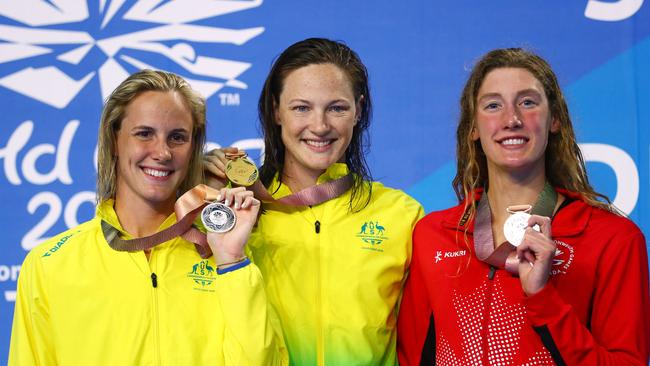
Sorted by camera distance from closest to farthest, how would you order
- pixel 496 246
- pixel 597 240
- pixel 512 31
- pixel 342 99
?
pixel 597 240 < pixel 496 246 < pixel 342 99 < pixel 512 31

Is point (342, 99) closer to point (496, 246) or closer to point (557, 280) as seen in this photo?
point (496, 246)

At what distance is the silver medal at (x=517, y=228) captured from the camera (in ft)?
6.63

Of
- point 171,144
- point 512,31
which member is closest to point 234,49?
point 512,31

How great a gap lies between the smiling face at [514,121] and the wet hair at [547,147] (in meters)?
0.03

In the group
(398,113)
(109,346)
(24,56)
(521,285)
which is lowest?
(109,346)

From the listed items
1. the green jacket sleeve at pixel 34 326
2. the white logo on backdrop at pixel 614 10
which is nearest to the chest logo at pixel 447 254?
the green jacket sleeve at pixel 34 326

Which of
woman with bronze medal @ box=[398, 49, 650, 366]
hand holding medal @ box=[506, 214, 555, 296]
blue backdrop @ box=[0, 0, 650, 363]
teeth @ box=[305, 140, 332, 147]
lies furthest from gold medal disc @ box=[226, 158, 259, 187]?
blue backdrop @ box=[0, 0, 650, 363]

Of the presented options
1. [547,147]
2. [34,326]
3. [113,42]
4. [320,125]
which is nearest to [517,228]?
[547,147]

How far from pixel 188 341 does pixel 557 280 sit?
3.08ft

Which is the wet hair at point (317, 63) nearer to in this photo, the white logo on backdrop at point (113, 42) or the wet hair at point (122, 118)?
the wet hair at point (122, 118)

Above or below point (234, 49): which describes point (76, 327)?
below

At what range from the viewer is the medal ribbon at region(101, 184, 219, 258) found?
2182 millimetres

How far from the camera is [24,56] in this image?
3729mm

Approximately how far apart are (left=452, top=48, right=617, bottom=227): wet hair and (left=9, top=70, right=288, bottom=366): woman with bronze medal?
2.13 feet
